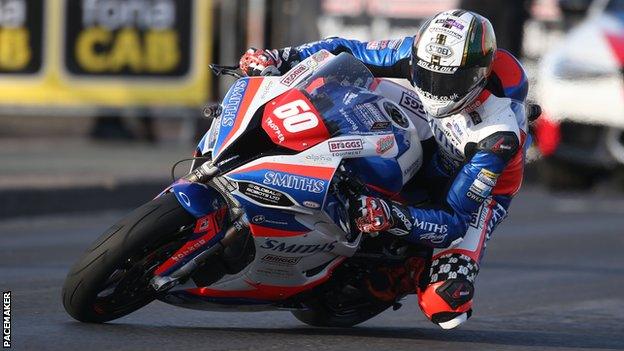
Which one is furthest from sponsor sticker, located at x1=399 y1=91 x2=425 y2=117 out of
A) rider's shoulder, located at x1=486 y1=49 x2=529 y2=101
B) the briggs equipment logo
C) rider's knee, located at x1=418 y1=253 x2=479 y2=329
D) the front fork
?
the briggs equipment logo

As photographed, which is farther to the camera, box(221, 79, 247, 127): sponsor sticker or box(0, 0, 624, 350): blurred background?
box(0, 0, 624, 350): blurred background

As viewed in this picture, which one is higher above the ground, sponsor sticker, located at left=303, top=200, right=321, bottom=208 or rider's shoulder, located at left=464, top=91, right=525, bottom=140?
rider's shoulder, located at left=464, top=91, right=525, bottom=140

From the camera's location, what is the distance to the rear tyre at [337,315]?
724cm

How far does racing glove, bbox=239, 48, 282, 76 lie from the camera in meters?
7.16

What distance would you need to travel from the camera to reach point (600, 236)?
12977mm

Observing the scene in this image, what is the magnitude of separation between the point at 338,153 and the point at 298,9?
41.5 ft

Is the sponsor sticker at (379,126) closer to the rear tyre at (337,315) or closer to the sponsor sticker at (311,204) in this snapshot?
the sponsor sticker at (311,204)

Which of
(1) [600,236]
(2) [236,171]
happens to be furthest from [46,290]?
(1) [600,236]

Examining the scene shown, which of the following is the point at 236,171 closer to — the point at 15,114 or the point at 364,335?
the point at 364,335

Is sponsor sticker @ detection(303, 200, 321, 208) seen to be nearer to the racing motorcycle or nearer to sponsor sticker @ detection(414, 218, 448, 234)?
the racing motorcycle

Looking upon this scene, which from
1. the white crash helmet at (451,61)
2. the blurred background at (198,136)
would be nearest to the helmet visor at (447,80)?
the white crash helmet at (451,61)

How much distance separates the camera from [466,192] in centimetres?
691

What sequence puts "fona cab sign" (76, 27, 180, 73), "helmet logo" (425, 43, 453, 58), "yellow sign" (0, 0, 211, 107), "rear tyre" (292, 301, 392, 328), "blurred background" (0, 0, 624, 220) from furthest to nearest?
"fona cab sign" (76, 27, 180, 73) → "yellow sign" (0, 0, 211, 107) → "blurred background" (0, 0, 624, 220) → "rear tyre" (292, 301, 392, 328) → "helmet logo" (425, 43, 453, 58)

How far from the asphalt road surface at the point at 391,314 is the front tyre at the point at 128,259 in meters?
0.15
